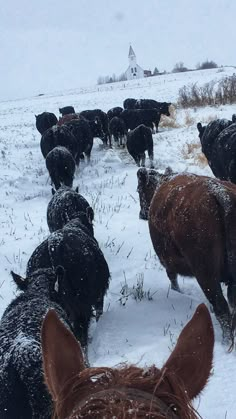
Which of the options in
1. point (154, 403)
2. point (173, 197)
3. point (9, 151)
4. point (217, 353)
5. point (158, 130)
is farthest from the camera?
point (158, 130)

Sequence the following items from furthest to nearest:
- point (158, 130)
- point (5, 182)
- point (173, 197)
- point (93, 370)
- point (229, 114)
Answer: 1. point (158, 130)
2. point (229, 114)
3. point (5, 182)
4. point (173, 197)
5. point (93, 370)

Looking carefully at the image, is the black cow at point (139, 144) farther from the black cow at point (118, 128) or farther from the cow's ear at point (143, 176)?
the cow's ear at point (143, 176)

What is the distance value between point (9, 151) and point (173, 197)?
13.6 metres

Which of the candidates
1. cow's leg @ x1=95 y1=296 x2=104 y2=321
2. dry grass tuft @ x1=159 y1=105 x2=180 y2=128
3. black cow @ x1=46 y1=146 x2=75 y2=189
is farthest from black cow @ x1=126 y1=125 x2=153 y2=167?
cow's leg @ x1=95 y1=296 x2=104 y2=321

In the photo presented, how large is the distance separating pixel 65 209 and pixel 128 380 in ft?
18.9

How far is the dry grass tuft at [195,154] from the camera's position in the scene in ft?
41.8

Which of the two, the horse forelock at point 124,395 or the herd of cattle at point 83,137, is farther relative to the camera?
the herd of cattle at point 83,137

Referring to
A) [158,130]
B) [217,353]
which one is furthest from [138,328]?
[158,130]

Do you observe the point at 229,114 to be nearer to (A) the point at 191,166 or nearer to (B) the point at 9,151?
(A) the point at 191,166

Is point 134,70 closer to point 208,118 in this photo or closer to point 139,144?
point 208,118

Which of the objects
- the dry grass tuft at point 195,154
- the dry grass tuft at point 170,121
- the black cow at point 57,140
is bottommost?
the dry grass tuft at point 195,154

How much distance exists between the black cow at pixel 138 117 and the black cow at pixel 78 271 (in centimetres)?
1752

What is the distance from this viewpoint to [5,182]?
12.0m

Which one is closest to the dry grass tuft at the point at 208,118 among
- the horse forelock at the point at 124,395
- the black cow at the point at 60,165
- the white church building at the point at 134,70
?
the black cow at the point at 60,165
